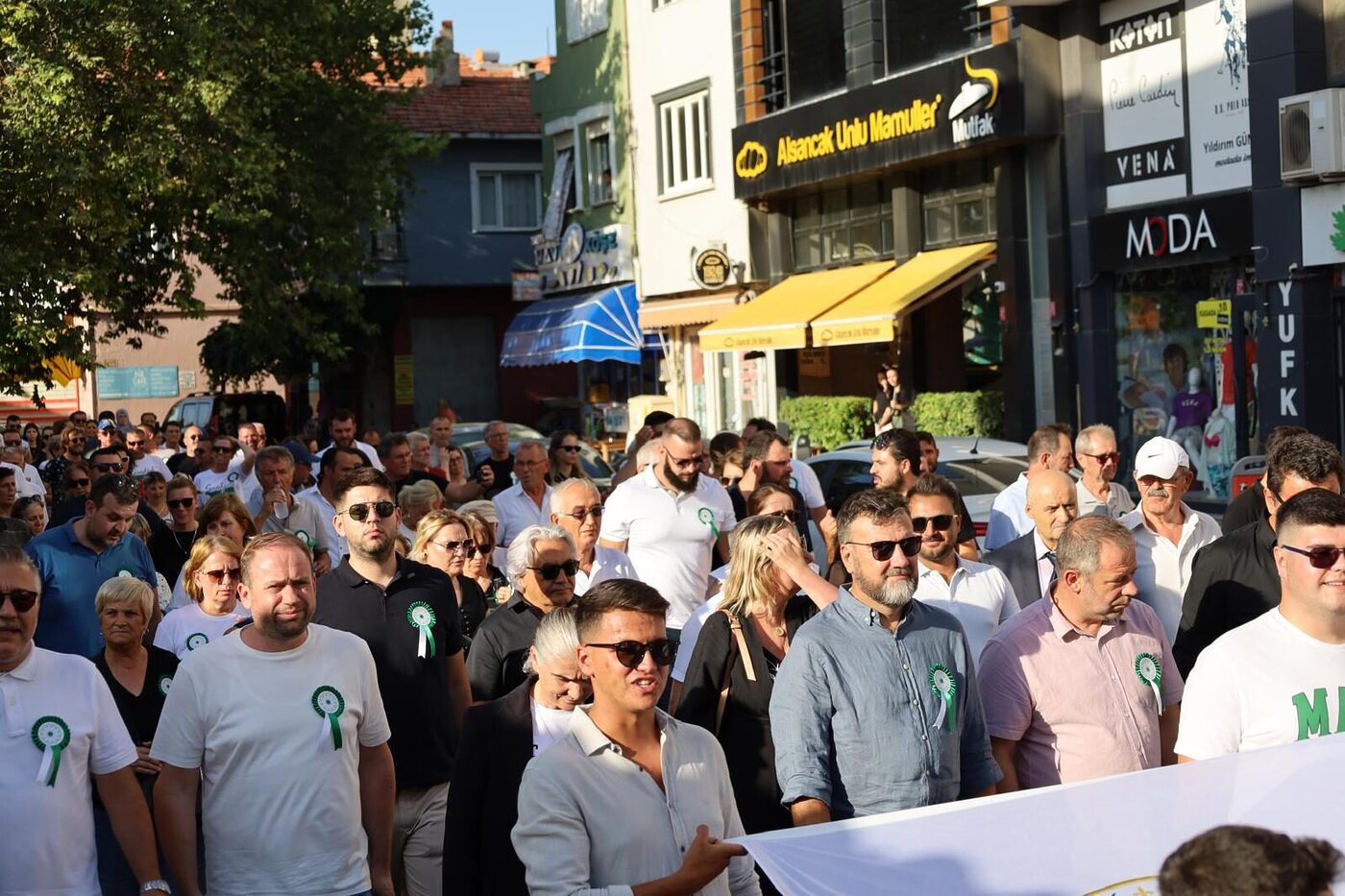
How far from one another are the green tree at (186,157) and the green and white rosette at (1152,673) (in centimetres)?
1662

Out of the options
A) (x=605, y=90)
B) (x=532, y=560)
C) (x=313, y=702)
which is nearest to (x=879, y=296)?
(x=605, y=90)

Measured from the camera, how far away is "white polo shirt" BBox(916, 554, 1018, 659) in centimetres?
724

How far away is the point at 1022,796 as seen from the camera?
4.83 meters

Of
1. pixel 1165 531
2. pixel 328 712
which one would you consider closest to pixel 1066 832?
pixel 328 712

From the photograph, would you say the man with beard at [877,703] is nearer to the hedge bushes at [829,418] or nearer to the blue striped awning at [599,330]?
the hedge bushes at [829,418]

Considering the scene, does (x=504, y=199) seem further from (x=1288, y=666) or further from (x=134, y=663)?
(x=1288, y=666)

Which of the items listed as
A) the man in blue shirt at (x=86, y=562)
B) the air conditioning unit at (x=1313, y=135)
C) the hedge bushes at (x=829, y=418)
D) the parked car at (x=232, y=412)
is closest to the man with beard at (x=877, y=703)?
the man in blue shirt at (x=86, y=562)

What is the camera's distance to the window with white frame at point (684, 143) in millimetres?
30188

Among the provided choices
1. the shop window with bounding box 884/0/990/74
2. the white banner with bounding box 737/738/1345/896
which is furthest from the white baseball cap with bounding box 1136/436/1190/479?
the shop window with bounding box 884/0/990/74

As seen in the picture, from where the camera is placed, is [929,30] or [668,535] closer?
[668,535]

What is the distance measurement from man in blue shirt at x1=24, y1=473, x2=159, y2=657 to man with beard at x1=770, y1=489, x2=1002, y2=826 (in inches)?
175

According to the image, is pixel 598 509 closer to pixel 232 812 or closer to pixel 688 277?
Answer: pixel 232 812

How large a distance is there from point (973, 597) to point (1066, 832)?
2593 mm

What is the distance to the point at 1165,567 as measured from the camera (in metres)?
7.77
